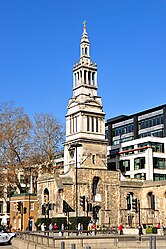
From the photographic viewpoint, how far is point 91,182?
67000 millimetres

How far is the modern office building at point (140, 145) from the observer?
79.4 m

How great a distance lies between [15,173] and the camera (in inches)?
2714

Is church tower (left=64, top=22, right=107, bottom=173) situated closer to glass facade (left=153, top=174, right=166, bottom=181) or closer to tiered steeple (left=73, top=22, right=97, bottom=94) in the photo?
tiered steeple (left=73, top=22, right=97, bottom=94)

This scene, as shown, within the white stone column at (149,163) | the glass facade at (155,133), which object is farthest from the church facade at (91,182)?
the glass facade at (155,133)

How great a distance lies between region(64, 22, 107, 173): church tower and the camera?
69688 mm

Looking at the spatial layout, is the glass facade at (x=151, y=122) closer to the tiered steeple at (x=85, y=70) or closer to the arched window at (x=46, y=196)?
the tiered steeple at (x=85, y=70)

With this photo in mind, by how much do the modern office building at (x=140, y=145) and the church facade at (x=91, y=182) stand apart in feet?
27.1

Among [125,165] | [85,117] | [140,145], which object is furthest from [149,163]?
[85,117]

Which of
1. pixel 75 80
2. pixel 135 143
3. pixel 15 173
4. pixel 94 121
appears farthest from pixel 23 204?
pixel 135 143

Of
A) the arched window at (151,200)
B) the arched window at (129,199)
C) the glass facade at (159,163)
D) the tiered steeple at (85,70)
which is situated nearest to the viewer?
the arched window at (151,200)

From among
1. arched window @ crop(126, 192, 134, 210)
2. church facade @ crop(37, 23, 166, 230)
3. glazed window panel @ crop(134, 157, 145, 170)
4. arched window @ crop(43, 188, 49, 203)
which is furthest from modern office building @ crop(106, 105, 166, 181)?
arched window @ crop(43, 188, 49, 203)

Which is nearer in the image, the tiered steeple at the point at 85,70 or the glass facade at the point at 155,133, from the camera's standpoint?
the tiered steeple at the point at 85,70

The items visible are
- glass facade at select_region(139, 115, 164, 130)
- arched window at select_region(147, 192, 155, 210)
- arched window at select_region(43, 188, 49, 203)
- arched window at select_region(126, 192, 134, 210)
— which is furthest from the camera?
glass facade at select_region(139, 115, 164, 130)

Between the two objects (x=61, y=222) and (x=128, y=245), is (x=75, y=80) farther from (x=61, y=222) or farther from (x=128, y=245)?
(x=128, y=245)
